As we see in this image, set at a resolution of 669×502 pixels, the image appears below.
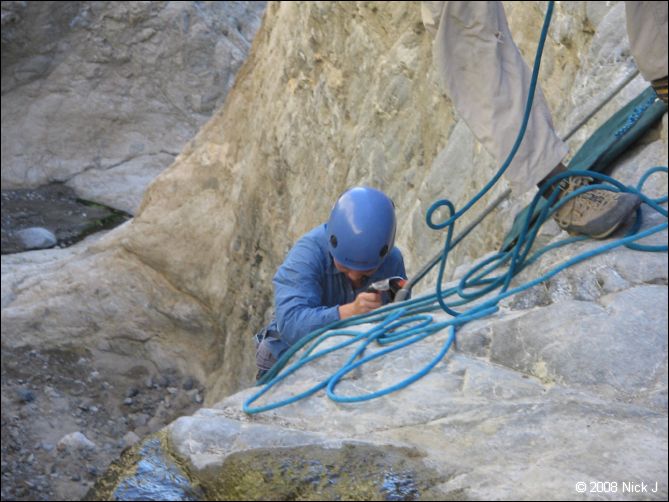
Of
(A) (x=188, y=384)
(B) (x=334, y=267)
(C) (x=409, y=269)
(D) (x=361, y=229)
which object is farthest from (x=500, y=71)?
(A) (x=188, y=384)

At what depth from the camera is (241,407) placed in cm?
290

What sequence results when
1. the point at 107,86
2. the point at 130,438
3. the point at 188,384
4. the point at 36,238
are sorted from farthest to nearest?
the point at 107,86 → the point at 36,238 → the point at 188,384 → the point at 130,438

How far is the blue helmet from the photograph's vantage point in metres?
3.67

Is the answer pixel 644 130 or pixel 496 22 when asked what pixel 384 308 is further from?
pixel 644 130

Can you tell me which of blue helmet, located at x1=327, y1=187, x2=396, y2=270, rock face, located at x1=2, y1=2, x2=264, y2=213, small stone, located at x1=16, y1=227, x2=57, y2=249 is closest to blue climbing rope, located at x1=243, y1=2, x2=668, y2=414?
blue helmet, located at x1=327, y1=187, x2=396, y2=270

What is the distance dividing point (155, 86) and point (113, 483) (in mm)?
15340

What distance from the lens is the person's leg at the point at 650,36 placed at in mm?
3232

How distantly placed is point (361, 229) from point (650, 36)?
1268 millimetres

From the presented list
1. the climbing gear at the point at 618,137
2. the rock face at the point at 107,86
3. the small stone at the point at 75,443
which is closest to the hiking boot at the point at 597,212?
the climbing gear at the point at 618,137

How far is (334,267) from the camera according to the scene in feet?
12.8

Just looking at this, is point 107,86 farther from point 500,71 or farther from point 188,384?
point 500,71

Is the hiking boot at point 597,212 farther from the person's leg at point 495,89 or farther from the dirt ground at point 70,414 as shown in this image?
the dirt ground at point 70,414

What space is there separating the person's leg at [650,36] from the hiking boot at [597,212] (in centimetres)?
48

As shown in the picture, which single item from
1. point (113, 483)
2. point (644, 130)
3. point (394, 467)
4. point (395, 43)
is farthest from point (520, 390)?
point (395, 43)
